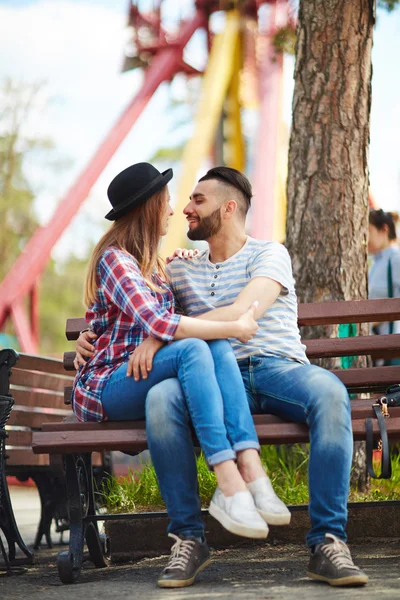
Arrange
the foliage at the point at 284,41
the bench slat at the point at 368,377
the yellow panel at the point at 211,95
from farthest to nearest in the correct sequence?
1. the yellow panel at the point at 211,95
2. the foliage at the point at 284,41
3. the bench slat at the point at 368,377

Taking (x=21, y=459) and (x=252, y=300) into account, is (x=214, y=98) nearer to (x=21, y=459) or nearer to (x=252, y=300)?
(x=21, y=459)

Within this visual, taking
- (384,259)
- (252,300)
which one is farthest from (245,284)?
(384,259)

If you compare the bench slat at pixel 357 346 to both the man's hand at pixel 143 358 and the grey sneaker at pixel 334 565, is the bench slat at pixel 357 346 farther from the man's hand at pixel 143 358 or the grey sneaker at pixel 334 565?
the grey sneaker at pixel 334 565

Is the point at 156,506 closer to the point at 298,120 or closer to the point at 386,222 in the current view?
the point at 298,120

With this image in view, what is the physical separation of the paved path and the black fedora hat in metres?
1.37

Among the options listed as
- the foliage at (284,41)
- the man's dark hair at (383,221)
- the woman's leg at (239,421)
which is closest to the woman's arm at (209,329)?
the woman's leg at (239,421)

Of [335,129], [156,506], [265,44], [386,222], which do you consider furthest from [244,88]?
[156,506]

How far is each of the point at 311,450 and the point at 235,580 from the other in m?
0.56

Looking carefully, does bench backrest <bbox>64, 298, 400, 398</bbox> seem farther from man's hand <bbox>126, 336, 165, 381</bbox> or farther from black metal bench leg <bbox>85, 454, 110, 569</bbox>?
man's hand <bbox>126, 336, 165, 381</bbox>

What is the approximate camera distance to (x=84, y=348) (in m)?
3.56

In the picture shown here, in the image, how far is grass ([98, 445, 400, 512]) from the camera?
14.5 feet

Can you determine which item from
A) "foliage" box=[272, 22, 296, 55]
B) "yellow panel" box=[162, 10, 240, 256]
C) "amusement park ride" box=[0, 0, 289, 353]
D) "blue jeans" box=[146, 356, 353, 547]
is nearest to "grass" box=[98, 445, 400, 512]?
"blue jeans" box=[146, 356, 353, 547]

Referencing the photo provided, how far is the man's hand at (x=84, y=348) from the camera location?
3.54 metres

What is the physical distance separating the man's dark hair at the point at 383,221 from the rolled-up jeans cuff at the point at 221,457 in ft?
11.4
